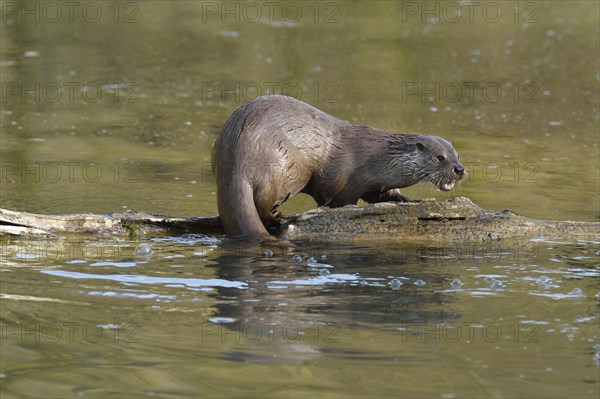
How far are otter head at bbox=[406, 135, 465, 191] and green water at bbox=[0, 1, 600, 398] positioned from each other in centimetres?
70

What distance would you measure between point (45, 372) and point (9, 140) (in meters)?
6.47

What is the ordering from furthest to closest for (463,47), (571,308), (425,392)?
(463,47)
(571,308)
(425,392)

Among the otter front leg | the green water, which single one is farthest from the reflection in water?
the otter front leg

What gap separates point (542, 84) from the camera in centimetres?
1498

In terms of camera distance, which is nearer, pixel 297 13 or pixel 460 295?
pixel 460 295

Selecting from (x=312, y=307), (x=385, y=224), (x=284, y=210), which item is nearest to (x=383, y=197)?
(x=385, y=224)

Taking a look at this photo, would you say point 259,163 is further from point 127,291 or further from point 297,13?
point 297,13

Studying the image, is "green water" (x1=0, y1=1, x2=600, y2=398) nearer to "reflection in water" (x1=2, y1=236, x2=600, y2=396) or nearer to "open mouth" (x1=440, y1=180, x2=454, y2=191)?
"reflection in water" (x1=2, y1=236, x2=600, y2=396)

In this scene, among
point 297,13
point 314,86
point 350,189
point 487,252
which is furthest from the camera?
point 297,13

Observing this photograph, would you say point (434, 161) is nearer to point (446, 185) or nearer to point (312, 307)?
point (446, 185)

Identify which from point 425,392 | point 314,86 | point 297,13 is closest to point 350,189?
point 425,392

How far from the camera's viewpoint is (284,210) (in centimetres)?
866

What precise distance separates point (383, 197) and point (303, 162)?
795 mm

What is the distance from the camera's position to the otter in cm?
703
